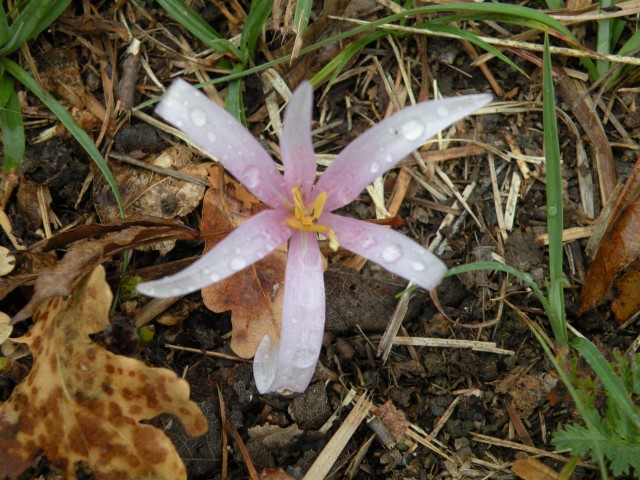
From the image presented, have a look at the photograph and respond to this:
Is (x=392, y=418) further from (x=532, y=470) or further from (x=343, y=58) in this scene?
(x=343, y=58)

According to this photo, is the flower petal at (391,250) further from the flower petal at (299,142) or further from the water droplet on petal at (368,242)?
the flower petal at (299,142)

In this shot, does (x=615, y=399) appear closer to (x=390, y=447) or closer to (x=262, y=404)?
(x=390, y=447)

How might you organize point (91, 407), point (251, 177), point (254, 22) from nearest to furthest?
point (91, 407), point (251, 177), point (254, 22)

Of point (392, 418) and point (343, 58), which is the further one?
point (343, 58)

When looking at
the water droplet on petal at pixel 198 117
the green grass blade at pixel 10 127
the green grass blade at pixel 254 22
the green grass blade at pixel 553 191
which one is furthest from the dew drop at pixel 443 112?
the green grass blade at pixel 10 127

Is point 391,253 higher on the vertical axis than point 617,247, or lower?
higher

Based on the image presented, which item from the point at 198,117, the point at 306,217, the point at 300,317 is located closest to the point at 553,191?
the point at 306,217

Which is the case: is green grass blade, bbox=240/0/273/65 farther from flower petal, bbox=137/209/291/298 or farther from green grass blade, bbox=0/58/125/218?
flower petal, bbox=137/209/291/298

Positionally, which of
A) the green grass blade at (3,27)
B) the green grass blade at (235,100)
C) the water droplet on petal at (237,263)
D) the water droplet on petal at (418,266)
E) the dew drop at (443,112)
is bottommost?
the water droplet on petal at (418,266)

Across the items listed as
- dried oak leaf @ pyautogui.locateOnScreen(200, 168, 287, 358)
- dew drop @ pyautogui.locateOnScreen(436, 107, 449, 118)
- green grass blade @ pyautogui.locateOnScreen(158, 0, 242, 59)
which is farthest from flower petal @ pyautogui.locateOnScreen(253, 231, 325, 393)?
green grass blade @ pyautogui.locateOnScreen(158, 0, 242, 59)
